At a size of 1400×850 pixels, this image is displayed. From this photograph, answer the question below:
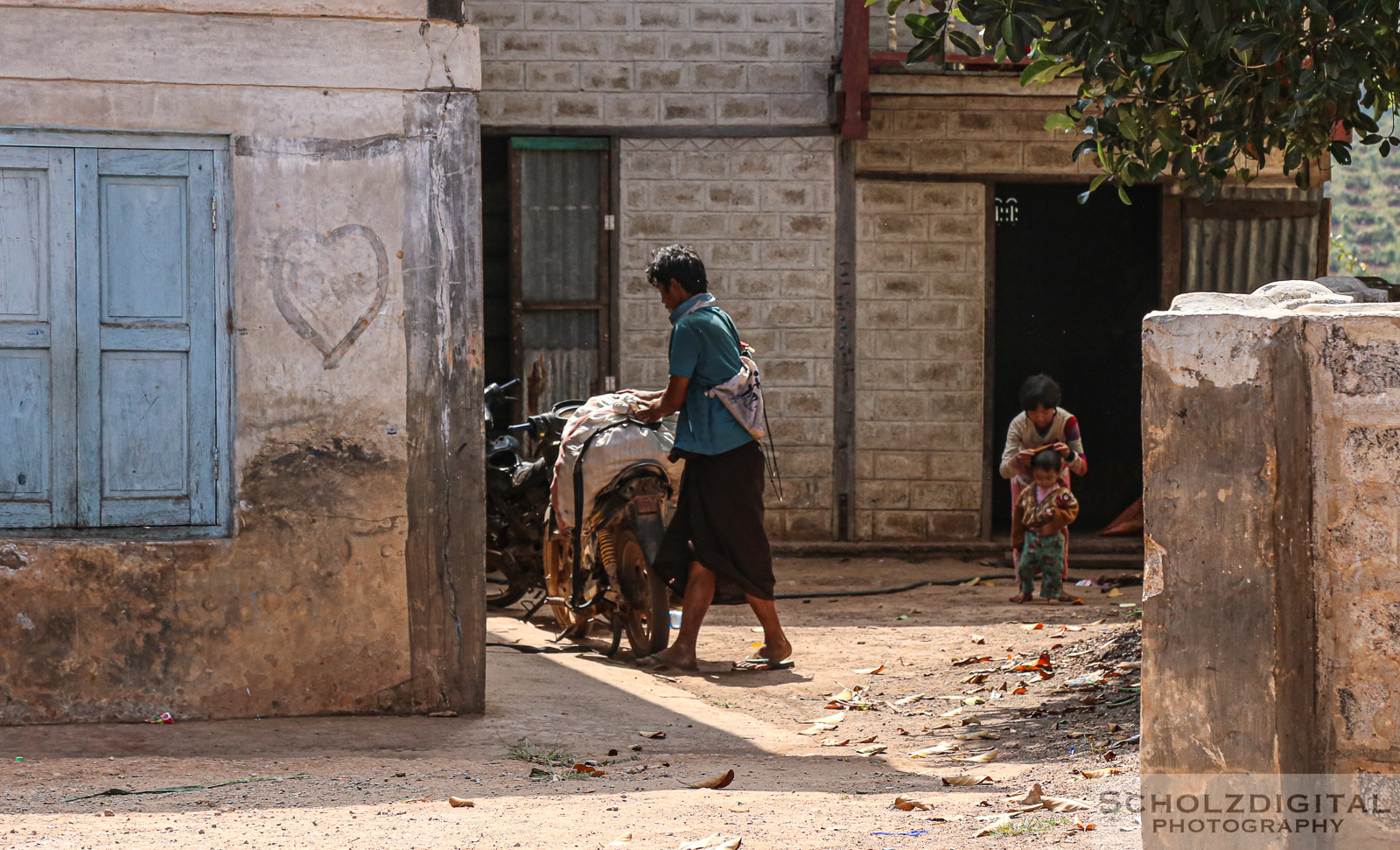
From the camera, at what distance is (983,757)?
4.87m

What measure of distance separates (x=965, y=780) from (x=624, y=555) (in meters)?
2.71

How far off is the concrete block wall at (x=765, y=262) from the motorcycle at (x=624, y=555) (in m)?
3.85

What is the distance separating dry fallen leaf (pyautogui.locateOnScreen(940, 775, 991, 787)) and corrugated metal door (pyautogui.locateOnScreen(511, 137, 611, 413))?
6600 mm

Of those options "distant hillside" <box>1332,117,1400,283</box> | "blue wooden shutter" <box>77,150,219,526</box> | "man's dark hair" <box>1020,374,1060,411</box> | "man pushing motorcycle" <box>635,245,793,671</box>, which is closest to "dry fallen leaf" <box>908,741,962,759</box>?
"man pushing motorcycle" <box>635,245,793,671</box>

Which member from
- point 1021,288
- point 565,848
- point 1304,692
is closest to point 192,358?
point 565,848

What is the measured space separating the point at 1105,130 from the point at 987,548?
5.59 m

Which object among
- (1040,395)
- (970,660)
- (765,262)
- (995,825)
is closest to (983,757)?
(995,825)

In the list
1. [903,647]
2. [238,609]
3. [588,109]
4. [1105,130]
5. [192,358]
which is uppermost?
[588,109]

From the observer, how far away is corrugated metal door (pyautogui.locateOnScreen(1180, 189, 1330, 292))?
10.8 m

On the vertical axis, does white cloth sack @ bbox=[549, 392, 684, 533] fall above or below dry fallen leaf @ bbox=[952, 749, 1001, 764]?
above

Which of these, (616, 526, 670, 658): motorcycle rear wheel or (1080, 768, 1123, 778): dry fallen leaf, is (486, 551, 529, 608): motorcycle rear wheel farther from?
(1080, 768, 1123, 778): dry fallen leaf

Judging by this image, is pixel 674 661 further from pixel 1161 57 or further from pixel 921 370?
pixel 921 370

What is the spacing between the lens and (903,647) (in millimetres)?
7371

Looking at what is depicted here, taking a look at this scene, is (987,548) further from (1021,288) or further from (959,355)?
(1021,288)
